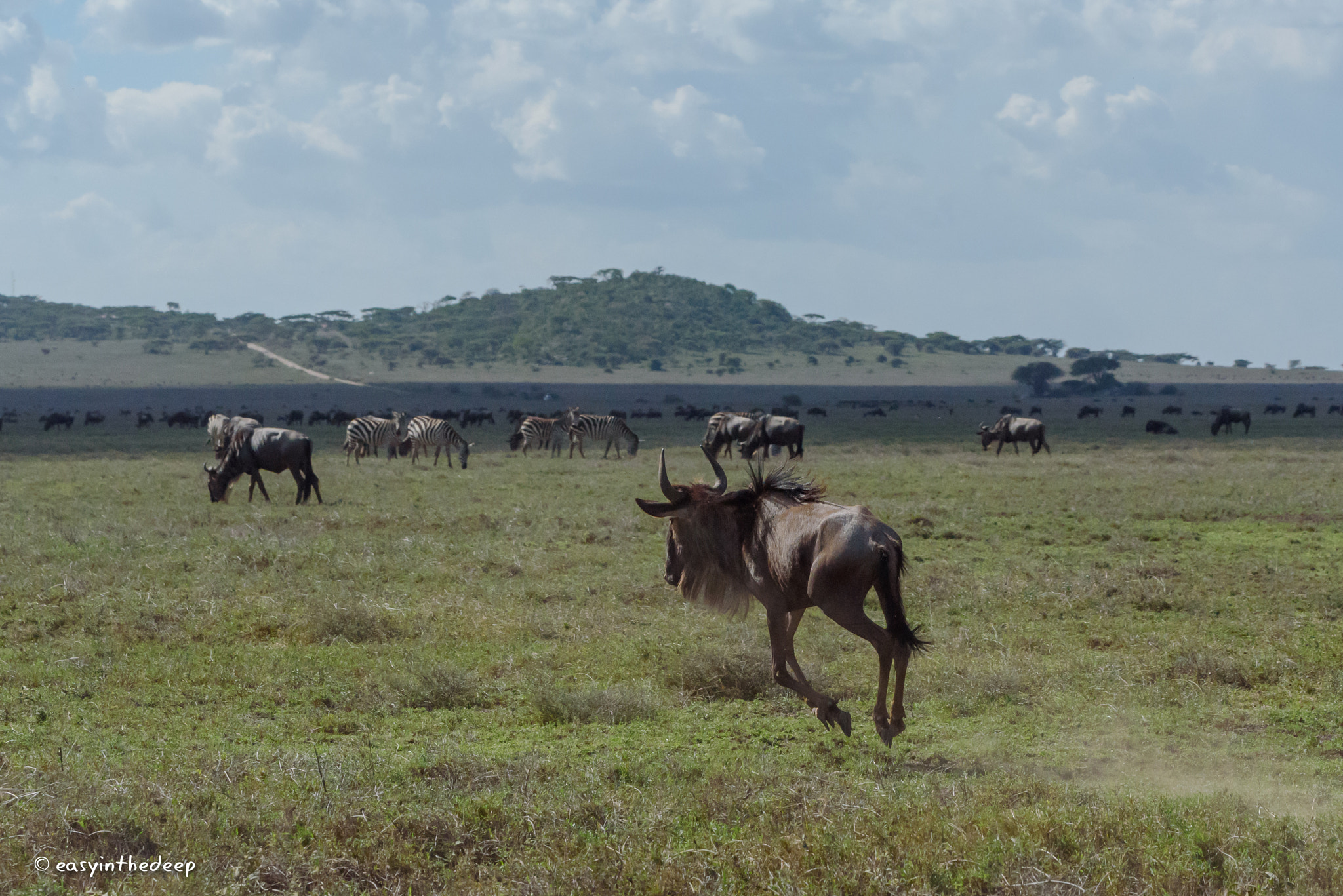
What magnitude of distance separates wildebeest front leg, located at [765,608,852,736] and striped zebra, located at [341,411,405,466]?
27.9 m

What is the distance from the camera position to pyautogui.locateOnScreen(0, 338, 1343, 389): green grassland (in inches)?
4355

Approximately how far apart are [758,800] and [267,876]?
7.25 ft

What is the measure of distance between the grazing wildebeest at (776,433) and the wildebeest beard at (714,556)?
2540 centimetres

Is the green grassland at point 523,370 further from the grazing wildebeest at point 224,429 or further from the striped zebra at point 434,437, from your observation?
the grazing wildebeest at point 224,429

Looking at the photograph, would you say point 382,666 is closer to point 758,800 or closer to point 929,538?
point 758,800

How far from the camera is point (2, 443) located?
39688 millimetres

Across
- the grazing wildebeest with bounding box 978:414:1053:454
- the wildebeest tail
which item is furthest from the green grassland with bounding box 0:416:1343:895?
the grazing wildebeest with bounding box 978:414:1053:454

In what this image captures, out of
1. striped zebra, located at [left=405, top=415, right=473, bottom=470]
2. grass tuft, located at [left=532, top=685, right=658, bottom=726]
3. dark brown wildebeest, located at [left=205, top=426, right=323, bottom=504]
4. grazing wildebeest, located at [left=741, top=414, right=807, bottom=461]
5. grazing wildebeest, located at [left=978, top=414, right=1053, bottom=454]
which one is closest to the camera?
grass tuft, located at [left=532, top=685, right=658, bottom=726]

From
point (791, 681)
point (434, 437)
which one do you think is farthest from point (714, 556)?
point (434, 437)

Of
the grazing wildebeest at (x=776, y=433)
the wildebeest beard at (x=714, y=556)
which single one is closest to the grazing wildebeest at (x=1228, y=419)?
the grazing wildebeest at (x=776, y=433)

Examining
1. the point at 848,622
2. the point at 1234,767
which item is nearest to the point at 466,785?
the point at 848,622

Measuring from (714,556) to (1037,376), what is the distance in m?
113

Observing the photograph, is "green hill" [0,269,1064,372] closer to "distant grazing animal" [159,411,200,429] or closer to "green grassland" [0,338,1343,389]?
"green grassland" [0,338,1343,389]

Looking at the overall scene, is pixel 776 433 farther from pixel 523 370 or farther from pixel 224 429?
pixel 523 370
